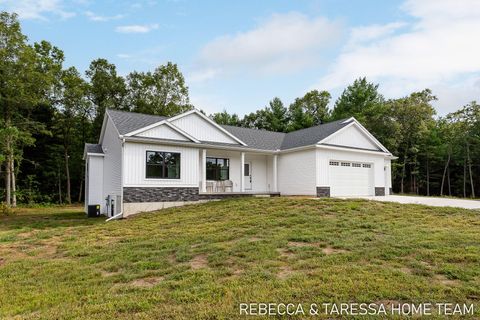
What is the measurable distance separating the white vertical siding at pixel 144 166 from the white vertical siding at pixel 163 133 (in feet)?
1.48

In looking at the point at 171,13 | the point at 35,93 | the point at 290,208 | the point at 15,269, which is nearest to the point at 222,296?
the point at 15,269

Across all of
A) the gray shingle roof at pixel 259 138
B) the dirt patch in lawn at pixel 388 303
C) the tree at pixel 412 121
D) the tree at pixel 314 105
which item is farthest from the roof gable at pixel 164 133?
the tree at pixel 314 105

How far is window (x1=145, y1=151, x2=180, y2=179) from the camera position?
46.5 ft

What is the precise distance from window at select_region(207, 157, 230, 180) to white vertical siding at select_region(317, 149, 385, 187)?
5138 millimetres

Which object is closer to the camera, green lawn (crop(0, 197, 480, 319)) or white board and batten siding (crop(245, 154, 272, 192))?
green lawn (crop(0, 197, 480, 319))

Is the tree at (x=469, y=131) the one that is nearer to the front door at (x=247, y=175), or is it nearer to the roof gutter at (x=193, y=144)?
the roof gutter at (x=193, y=144)

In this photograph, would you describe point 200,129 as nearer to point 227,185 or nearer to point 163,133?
point 163,133

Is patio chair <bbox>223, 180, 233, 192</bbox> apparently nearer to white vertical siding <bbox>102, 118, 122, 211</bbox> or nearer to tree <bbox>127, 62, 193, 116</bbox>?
white vertical siding <bbox>102, 118, 122, 211</bbox>

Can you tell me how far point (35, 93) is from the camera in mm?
22609

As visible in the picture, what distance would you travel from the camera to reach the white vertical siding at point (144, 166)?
13.6 metres

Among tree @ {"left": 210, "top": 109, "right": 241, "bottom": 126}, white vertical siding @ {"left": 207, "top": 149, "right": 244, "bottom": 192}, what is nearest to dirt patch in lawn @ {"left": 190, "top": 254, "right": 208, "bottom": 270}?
white vertical siding @ {"left": 207, "top": 149, "right": 244, "bottom": 192}

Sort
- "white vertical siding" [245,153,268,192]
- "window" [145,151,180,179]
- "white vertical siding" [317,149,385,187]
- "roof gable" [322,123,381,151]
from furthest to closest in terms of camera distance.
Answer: "white vertical siding" [245,153,268,192] < "roof gable" [322,123,381,151] < "white vertical siding" [317,149,385,187] < "window" [145,151,180,179]

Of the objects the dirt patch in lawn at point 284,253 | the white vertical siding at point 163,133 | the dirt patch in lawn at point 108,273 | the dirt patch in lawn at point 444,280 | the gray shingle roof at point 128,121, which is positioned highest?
the gray shingle roof at point 128,121

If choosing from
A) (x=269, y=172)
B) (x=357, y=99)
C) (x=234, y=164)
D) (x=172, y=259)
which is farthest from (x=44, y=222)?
(x=357, y=99)
